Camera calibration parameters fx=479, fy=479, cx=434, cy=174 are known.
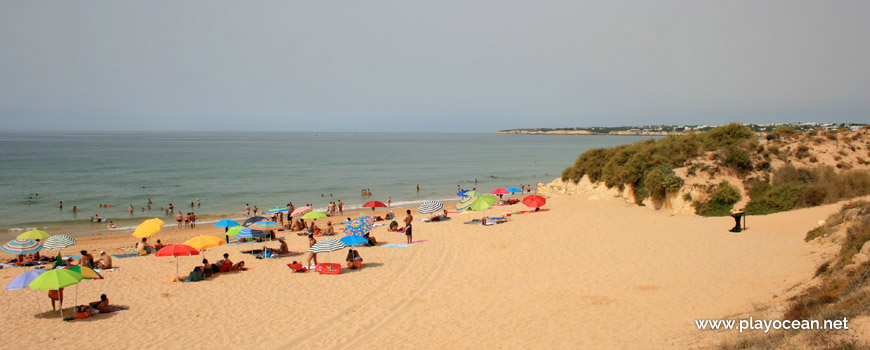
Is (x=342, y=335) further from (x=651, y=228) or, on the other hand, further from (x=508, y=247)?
(x=651, y=228)

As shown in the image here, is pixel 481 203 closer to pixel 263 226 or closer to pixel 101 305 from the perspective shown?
pixel 263 226

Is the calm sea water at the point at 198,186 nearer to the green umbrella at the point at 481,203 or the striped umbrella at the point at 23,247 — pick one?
the striped umbrella at the point at 23,247

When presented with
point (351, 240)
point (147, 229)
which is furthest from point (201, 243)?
point (147, 229)

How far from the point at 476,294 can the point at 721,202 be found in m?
13.2

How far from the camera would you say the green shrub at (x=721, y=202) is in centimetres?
1906

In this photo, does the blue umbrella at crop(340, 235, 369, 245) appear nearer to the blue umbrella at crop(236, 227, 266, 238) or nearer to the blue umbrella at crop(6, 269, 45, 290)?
the blue umbrella at crop(236, 227, 266, 238)

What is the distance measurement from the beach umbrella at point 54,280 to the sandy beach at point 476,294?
0.98 meters

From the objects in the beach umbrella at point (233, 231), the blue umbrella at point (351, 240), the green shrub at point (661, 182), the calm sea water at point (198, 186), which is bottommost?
the calm sea water at point (198, 186)

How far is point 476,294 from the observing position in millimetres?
11500

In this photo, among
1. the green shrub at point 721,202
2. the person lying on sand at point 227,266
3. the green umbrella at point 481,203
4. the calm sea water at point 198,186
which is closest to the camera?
the person lying on sand at point 227,266

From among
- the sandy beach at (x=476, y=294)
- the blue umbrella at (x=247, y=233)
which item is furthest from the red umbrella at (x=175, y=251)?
the blue umbrella at (x=247, y=233)

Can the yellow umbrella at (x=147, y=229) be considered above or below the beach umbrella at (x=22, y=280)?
below

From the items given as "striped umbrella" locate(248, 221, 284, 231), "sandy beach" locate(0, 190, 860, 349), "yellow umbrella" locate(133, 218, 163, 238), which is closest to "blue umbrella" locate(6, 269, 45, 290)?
"sandy beach" locate(0, 190, 860, 349)

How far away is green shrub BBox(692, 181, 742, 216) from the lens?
19.1 metres
